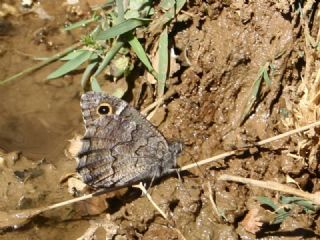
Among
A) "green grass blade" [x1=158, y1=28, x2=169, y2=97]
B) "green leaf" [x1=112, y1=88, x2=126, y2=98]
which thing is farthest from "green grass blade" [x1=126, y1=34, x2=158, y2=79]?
"green leaf" [x1=112, y1=88, x2=126, y2=98]

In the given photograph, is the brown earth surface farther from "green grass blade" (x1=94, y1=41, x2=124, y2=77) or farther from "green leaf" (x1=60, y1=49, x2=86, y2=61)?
"green leaf" (x1=60, y1=49, x2=86, y2=61)

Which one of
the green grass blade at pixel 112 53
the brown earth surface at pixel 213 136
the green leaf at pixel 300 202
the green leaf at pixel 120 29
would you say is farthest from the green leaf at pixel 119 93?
the green leaf at pixel 300 202

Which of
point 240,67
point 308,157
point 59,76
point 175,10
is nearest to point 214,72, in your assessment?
point 240,67

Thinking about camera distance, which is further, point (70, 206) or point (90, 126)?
point (70, 206)

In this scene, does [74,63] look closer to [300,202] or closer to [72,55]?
[72,55]

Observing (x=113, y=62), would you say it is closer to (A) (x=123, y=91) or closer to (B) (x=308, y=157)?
(A) (x=123, y=91)

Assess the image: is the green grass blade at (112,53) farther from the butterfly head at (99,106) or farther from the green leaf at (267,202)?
the green leaf at (267,202)
